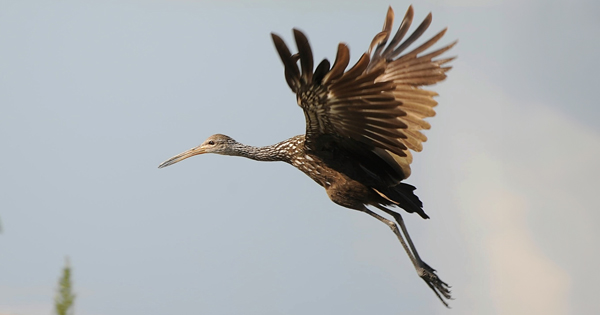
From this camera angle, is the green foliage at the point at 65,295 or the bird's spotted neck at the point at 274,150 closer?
the green foliage at the point at 65,295

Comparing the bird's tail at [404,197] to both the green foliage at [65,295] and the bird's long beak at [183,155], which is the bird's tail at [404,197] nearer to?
the bird's long beak at [183,155]

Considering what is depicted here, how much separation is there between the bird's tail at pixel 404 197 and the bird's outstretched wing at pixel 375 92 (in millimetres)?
241

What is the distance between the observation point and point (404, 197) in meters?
8.16

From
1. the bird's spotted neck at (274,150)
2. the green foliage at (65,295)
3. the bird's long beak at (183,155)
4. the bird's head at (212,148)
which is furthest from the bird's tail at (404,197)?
the green foliage at (65,295)

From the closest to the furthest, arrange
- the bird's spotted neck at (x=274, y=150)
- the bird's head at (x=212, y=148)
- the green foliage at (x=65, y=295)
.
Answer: the green foliage at (x=65, y=295)
the bird's spotted neck at (x=274, y=150)
the bird's head at (x=212, y=148)

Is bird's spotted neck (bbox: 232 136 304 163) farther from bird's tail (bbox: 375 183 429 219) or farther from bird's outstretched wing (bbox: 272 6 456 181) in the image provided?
bird's tail (bbox: 375 183 429 219)

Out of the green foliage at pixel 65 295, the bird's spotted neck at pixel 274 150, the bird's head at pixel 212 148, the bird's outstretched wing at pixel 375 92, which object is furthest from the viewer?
the bird's head at pixel 212 148

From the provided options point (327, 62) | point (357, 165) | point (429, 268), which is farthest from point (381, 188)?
point (327, 62)

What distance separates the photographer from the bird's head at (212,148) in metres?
8.98

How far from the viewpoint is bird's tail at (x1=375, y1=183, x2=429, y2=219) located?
8.08 metres

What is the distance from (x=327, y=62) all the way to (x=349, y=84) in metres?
0.32

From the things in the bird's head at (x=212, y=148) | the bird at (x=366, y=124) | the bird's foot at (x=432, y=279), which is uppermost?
the bird's head at (x=212, y=148)

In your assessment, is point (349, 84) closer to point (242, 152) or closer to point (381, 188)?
point (381, 188)

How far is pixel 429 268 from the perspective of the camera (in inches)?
338
